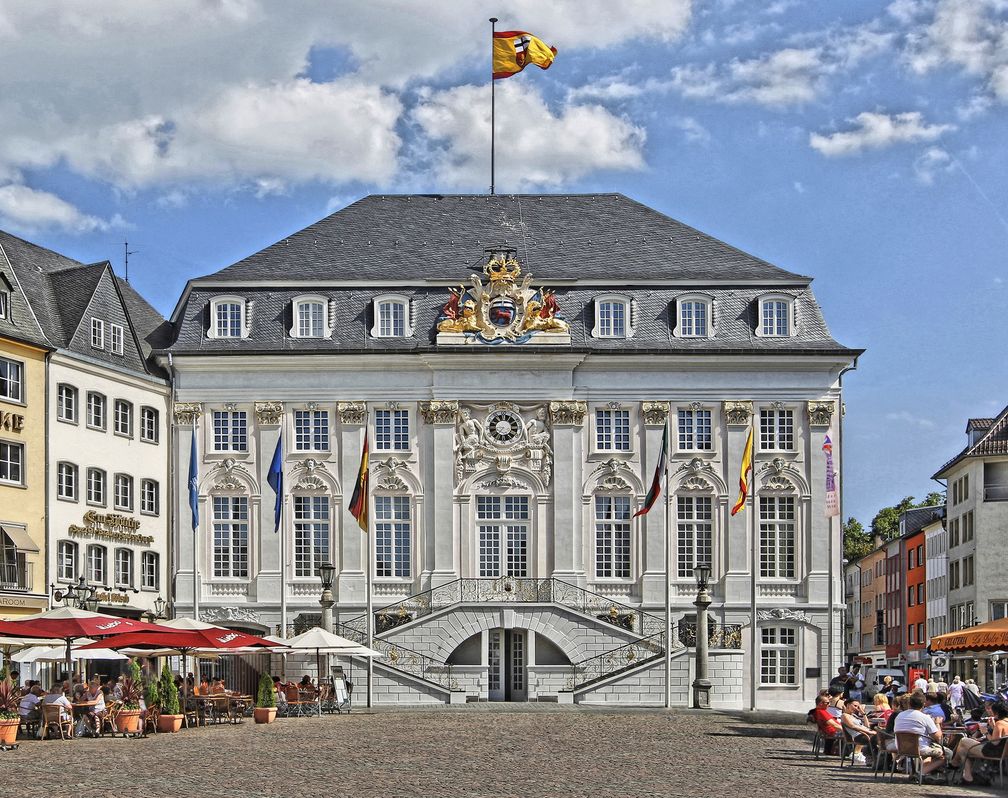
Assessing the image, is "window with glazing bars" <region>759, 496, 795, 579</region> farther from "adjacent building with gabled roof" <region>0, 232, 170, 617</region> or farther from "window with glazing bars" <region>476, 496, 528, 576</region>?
"adjacent building with gabled roof" <region>0, 232, 170, 617</region>

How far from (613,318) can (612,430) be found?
13.6 feet

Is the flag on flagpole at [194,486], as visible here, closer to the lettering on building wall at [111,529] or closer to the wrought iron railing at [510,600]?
the lettering on building wall at [111,529]

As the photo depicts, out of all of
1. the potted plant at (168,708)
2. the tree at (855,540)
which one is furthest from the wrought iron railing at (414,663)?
the tree at (855,540)

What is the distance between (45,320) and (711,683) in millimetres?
25598

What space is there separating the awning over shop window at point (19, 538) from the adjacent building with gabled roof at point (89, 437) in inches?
2.0

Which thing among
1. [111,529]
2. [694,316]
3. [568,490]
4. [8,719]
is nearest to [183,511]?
[111,529]

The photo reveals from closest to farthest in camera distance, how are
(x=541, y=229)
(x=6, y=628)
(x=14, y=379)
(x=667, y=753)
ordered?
(x=667, y=753) → (x=6, y=628) → (x=14, y=379) → (x=541, y=229)

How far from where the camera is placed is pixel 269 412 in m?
70.6

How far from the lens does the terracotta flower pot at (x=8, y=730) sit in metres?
38.6

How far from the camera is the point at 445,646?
219ft

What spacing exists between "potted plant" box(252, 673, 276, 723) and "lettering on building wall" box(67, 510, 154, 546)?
14.1 m

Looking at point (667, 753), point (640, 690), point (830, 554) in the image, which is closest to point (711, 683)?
point (640, 690)

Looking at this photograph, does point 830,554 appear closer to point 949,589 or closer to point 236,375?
point 236,375

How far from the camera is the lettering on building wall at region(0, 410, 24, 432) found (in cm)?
6053
